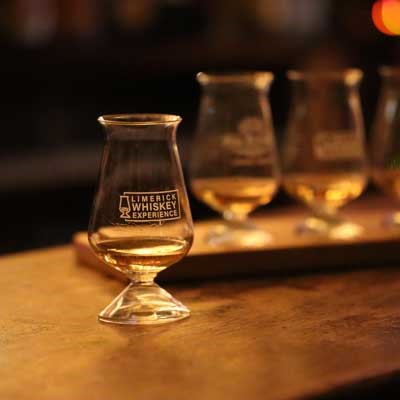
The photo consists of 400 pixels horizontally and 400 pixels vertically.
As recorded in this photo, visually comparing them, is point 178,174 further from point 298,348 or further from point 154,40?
point 154,40

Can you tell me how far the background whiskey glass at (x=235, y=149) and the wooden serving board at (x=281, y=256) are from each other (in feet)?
0.24

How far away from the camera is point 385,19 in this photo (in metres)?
4.68

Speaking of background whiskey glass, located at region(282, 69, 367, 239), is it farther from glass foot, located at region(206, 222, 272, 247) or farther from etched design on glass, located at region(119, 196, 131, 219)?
etched design on glass, located at region(119, 196, 131, 219)

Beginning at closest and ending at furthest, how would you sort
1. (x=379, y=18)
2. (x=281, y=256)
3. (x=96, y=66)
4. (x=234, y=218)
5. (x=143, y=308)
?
1. (x=143, y=308)
2. (x=281, y=256)
3. (x=234, y=218)
4. (x=96, y=66)
5. (x=379, y=18)

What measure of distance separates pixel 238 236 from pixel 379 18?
3.12m

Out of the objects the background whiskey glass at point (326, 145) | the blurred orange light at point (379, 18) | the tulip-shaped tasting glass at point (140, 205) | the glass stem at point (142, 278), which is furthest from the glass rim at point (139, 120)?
the blurred orange light at point (379, 18)

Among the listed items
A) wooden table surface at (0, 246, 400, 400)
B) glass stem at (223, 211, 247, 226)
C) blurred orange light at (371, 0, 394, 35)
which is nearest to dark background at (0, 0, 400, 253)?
blurred orange light at (371, 0, 394, 35)

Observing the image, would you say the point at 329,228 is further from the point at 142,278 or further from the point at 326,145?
the point at 142,278

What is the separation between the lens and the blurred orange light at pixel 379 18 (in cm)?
468

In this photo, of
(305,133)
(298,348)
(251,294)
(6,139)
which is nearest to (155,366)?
(298,348)

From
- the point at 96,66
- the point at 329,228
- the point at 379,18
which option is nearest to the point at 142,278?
the point at 329,228

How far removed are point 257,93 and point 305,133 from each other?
157mm

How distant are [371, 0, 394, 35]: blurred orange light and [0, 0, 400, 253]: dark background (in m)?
0.18

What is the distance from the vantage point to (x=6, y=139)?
358 centimetres
